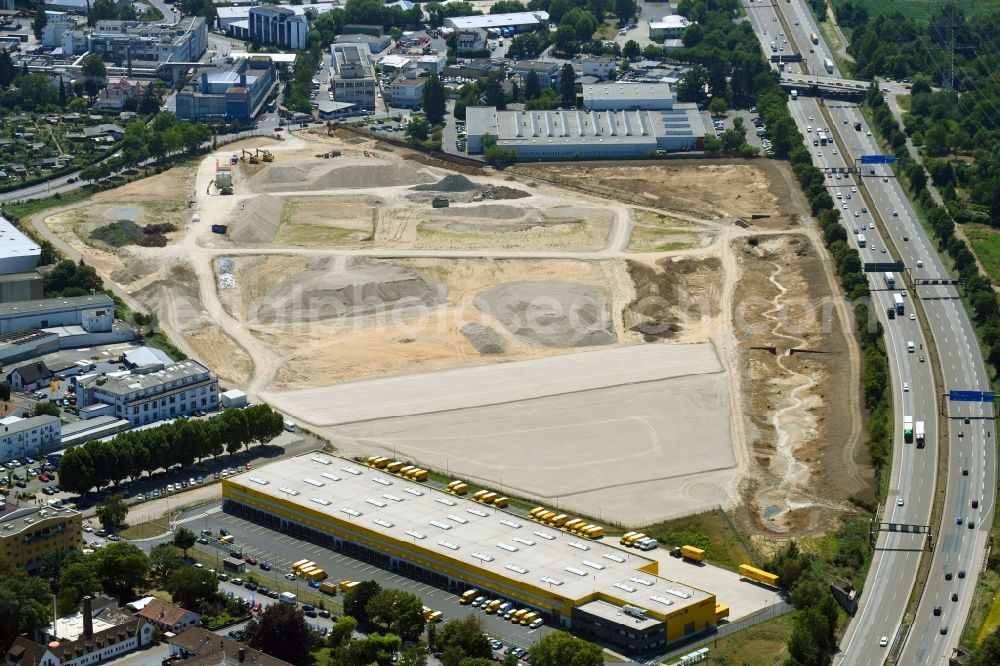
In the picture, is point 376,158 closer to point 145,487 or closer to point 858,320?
point 858,320

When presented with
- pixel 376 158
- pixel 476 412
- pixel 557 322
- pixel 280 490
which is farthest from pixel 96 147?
pixel 280 490

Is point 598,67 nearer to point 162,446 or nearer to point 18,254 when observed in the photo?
point 18,254

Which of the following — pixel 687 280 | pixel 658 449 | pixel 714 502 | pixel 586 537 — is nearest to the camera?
pixel 586 537

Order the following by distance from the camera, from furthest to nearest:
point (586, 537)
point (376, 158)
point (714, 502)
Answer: point (376, 158) → point (714, 502) → point (586, 537)

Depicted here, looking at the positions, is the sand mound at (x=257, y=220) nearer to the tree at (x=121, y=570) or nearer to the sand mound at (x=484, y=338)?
the sand mound at (x=484, y=338)

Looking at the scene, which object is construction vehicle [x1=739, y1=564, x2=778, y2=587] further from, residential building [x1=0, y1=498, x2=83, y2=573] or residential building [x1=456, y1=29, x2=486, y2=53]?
residential building [x1=456, y1=29, x2=486, y2=53]

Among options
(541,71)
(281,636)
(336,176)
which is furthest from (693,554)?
(541,71)
